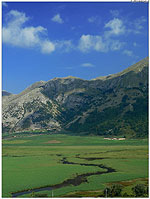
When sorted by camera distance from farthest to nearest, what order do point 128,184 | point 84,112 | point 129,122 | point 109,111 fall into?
point 84,112 < point 109,111 < point 129,122 < point 128,184

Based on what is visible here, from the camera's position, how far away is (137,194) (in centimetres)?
2923

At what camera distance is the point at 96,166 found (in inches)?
2002

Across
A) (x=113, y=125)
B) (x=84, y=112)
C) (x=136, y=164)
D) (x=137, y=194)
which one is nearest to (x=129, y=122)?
(x=113, y=125)

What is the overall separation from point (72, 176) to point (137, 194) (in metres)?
15.0

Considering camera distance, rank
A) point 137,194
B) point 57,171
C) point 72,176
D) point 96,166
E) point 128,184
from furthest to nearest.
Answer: point 96,166, point 57,171, point 72,176, point 128,184, point 137,194

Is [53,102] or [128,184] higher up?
[53,102]

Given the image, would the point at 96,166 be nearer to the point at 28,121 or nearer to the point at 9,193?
the point at 9,193

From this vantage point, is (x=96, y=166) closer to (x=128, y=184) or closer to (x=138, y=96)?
(x=128, y=184)

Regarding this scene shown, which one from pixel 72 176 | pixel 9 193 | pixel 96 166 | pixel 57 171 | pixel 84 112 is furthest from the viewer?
pixel 84 112

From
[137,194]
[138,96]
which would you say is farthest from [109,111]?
[137,194]

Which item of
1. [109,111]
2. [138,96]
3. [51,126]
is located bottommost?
[51,126]

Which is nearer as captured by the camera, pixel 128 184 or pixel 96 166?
pixel 128 184

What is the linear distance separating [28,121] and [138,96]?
83137mm

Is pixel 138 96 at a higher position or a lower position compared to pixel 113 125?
higher
